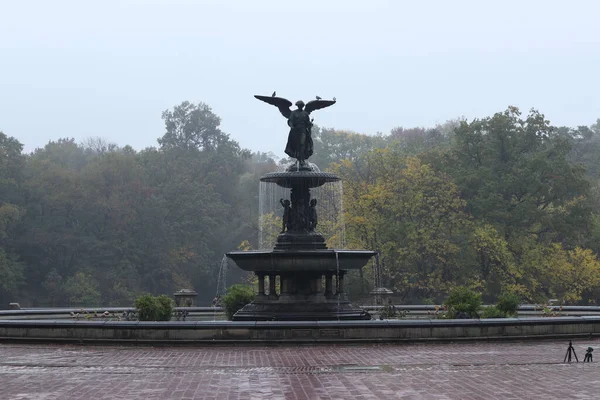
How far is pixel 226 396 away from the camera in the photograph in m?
12.2

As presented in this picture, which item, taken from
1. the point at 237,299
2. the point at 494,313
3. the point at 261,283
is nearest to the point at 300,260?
the point at 261,283

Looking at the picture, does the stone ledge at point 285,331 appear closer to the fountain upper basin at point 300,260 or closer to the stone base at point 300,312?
the fountain upper basin at point 300,260

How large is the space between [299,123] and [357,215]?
2452 cm

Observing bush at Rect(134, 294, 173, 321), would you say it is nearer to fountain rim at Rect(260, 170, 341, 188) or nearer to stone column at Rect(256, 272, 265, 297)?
stone column at Rect(256, 272, 265, 297)

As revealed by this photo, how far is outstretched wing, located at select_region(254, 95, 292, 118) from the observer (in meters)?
25.9

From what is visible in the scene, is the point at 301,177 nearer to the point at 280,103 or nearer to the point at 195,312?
the point at 280,103

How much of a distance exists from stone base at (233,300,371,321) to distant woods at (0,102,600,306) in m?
23.7

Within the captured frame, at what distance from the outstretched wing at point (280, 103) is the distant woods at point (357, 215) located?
22941 mm

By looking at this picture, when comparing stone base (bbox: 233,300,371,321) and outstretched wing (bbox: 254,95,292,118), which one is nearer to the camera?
stone base (bbox: 233,300,371,321)

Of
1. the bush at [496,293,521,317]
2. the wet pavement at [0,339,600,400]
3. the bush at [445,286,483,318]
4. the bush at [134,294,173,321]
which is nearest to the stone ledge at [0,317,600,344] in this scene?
the wet pavement at [0,339,600,400]

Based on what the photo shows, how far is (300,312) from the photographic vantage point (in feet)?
79.0

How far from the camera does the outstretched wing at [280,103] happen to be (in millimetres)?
25938

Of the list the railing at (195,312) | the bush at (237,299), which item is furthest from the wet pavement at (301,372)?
the railing at (195,312)

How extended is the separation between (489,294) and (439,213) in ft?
18.1
